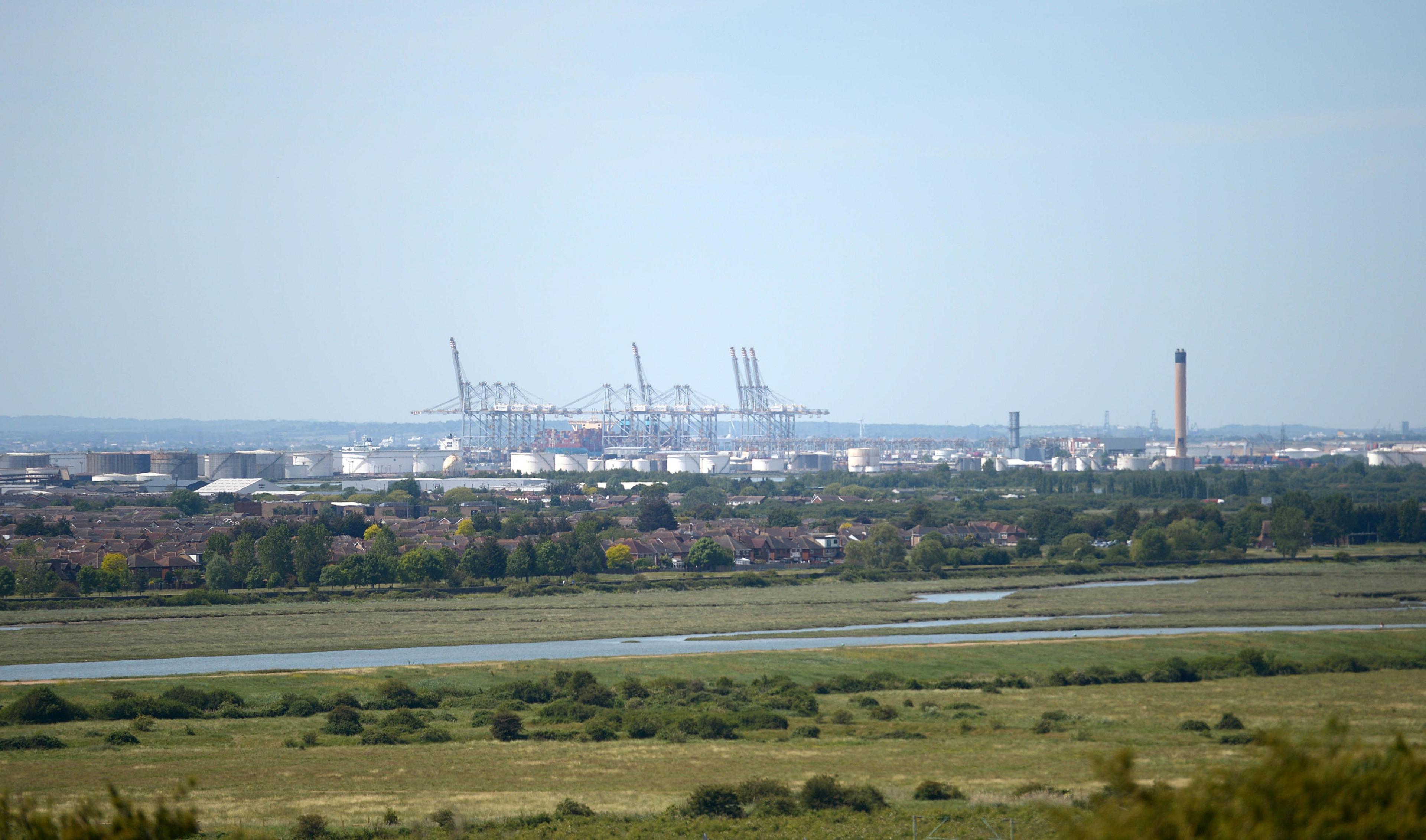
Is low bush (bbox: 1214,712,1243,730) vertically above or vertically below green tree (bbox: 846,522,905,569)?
above

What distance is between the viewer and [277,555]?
34094mm

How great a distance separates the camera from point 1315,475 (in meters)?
84.3

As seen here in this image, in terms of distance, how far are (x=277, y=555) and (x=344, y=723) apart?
64.1ft

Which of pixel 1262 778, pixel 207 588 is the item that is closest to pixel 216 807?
pixel 1262 778

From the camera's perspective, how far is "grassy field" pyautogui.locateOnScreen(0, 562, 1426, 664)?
79.5 ft

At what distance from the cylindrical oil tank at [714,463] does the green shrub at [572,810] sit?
285 feet

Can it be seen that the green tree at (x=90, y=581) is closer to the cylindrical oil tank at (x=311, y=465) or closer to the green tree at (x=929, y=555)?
the green tree at (x=929, y=555)

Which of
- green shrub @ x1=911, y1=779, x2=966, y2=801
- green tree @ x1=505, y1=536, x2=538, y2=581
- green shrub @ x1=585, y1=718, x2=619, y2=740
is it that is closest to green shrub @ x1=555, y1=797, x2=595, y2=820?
green shrub @ x1=911, y1=779, x2=966, y2=801

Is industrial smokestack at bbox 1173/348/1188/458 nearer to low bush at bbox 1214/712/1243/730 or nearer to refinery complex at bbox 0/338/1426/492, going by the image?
refinery complex at bbox 0/338/1426/492

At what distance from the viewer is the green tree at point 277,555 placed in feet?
111

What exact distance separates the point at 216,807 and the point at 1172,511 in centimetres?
4206

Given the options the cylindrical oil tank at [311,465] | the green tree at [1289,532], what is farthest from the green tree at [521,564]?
the cylindrical oil tank at [311,465]

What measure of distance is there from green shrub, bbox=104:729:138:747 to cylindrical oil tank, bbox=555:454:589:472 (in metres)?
81.4

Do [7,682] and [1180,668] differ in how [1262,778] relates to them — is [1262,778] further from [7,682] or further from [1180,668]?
[7,682]
